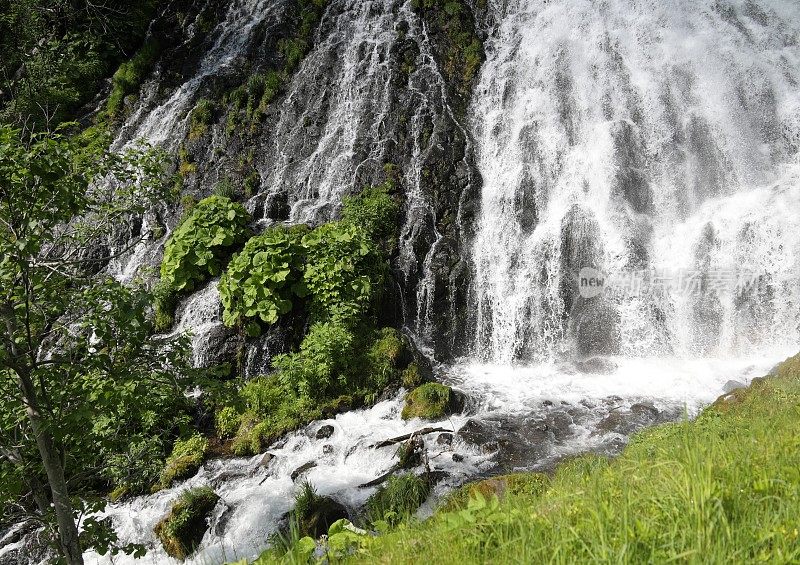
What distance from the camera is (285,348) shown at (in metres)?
9.59

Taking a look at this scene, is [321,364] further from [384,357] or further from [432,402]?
[432,402]

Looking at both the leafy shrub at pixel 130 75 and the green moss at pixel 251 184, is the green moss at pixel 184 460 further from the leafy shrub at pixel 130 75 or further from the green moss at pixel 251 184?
the leafy shrub at pixel 130 75

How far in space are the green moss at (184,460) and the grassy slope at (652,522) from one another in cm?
598

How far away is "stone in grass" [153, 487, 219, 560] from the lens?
598cm

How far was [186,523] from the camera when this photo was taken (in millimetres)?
6098

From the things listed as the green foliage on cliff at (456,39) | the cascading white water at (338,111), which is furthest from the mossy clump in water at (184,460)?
the green foliage on cliff at (456,39)

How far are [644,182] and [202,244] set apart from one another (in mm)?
9563

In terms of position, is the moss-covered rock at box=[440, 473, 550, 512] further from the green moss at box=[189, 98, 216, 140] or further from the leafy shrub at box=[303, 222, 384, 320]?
the green moss at box=[189, 98, 216, 140]

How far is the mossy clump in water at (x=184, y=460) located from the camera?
7.36 metres

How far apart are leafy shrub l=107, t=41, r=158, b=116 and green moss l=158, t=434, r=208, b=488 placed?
13.3 m

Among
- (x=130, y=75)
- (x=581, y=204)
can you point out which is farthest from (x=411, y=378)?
(x=130, y=75)


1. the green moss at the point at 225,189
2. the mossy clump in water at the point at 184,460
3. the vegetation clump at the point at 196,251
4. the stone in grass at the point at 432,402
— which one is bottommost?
the mossy clump in water at the point at 184,460

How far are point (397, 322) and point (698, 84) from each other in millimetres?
9428

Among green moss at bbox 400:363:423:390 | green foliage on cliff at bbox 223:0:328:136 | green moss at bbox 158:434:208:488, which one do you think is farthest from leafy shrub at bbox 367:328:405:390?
green foliage on cliff at bbox 223:0:328:136
